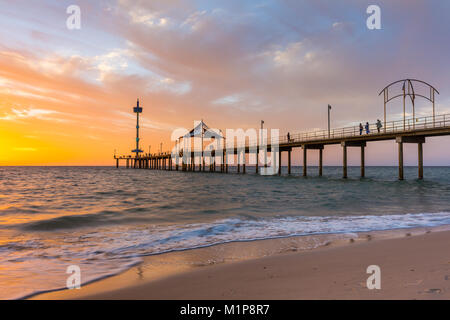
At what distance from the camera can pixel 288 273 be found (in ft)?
12.7

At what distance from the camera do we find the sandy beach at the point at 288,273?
3109 mm

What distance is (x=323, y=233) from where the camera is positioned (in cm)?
702

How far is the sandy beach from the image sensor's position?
3.11 metres

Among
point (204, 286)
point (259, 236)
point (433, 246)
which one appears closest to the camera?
point (204, 286)

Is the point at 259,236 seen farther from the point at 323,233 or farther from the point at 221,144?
the point at 221,144
